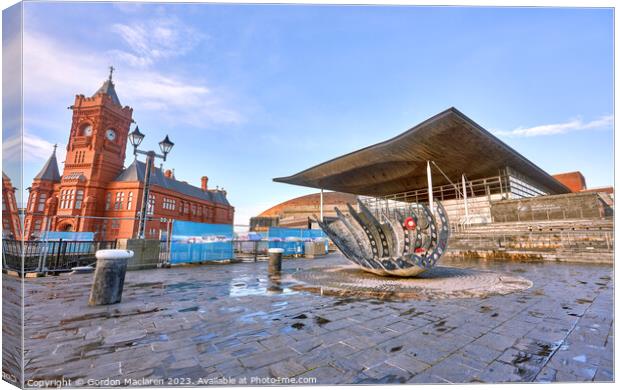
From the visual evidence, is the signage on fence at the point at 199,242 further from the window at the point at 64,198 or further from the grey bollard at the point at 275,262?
the window at the point at 64,198

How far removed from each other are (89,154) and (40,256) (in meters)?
37.4

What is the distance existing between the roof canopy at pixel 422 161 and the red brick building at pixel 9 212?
17.4 meters

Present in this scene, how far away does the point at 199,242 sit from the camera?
11.4 meters

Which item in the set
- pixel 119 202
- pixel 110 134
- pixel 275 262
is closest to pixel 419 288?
pixel 275 262

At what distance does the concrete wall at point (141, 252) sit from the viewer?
917 cm

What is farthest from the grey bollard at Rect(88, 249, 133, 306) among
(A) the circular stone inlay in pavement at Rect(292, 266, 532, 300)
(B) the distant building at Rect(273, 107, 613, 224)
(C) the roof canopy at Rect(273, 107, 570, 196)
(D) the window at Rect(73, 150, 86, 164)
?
(D) the window at Rect(73, 150, 86, 164)

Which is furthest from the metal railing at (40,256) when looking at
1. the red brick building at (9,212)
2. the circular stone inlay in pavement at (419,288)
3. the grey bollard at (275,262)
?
the grey bollard at (275,262)

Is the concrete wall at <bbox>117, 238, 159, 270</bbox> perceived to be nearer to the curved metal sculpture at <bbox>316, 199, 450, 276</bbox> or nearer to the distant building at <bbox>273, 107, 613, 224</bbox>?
the curved metal sculpture at <bbox>316, 199, 450, 276</bbox>

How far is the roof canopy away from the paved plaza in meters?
14.2

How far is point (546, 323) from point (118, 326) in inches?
228

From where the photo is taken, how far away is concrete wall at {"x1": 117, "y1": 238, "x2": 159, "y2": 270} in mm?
9172

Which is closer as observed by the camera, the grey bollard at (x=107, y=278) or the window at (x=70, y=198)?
the grey bollard at (x=107, y=278)

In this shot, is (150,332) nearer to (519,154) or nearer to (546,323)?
(546,323)

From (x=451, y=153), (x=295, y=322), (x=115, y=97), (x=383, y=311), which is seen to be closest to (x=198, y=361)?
(x=295, y=322)
